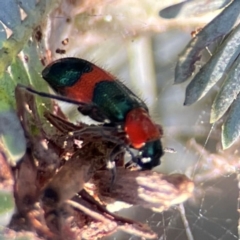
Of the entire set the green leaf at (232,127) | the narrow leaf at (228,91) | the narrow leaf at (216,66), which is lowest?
the green leaf at (232,127)

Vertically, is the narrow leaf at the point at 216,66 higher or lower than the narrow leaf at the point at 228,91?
higher

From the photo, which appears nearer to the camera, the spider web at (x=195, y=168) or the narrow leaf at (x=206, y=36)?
the narrow leaf at (x=206, y=36)

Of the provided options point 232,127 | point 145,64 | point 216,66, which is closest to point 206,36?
point 216,66

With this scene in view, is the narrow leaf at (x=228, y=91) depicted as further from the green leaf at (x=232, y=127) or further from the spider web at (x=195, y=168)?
the spider web at (x=195, y=168)

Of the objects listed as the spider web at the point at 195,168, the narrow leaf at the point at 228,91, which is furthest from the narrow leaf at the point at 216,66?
the spider web at the point at 195,168

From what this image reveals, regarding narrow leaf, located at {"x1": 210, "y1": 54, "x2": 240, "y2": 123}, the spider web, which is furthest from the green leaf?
the spider web

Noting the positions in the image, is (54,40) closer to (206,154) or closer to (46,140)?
(46,140)

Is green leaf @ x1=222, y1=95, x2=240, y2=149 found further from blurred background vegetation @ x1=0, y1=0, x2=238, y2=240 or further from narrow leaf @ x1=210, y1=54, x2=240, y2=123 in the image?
blurred background vegetation @ x1=0, y1=0, x2=238, y2=240

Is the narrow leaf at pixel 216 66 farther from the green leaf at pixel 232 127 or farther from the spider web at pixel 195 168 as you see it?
the spider web at pixel 195 168

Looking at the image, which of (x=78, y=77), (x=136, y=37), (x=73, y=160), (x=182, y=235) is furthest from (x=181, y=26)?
(x=182, y=235)
